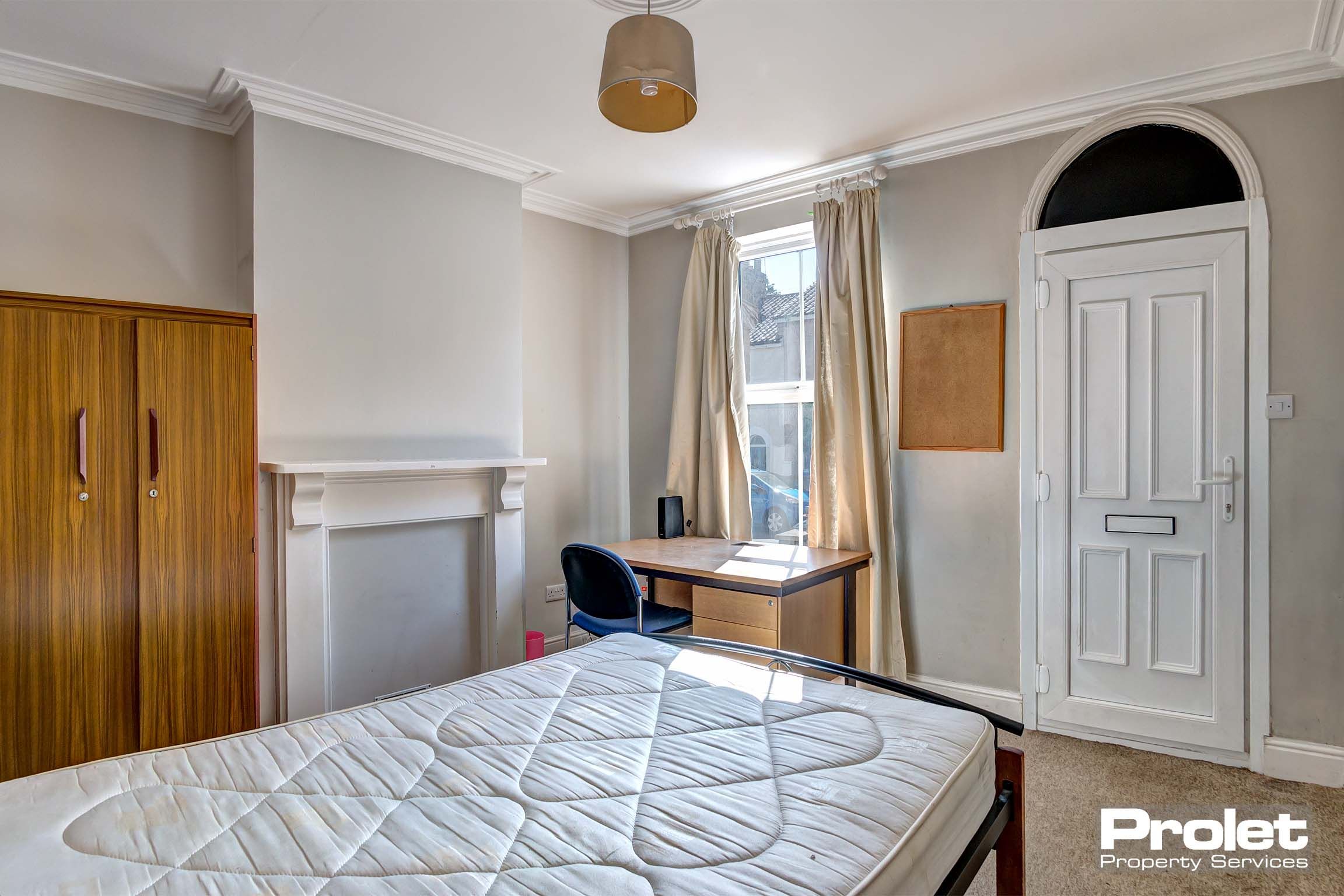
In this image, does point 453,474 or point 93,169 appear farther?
point 453,474

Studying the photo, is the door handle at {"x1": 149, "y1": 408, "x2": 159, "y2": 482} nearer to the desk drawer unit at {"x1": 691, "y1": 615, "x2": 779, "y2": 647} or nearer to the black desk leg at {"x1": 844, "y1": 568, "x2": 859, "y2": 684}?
the desk drawer unit at {"x1": 691, "y1": 615, "x2": 779, "y2": 647}

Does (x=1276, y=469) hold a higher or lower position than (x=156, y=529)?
higher

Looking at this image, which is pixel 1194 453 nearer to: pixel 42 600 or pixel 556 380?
pixel 556 380

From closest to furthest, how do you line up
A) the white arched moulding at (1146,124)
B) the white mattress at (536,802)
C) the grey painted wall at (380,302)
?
the white mattress at (536,802) < the white arched moulding at (1146,124) < the grey painted wall at (380,302)

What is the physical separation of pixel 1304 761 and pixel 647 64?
325cm

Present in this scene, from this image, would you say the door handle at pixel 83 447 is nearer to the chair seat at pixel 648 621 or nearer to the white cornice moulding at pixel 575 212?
the chair seat at pixel 648 621

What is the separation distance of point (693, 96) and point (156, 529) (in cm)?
224

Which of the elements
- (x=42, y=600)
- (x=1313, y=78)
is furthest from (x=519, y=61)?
(x=1313, y=78)

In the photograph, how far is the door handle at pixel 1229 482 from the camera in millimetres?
2762

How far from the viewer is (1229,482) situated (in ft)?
9.06

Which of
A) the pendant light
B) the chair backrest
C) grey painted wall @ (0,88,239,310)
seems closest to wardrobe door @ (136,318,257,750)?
grey painted wall @ (0,88,239,310)

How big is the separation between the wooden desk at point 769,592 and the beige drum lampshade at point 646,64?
5.91 feet

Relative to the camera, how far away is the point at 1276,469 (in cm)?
270

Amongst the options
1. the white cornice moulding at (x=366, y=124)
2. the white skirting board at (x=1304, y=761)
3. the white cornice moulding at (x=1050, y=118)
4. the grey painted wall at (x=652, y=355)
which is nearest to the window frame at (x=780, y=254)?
the white cornice moulding at (x=1050, y=118)
